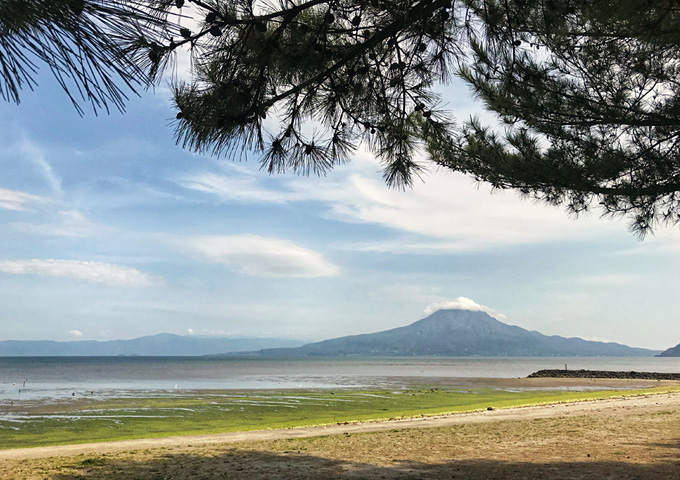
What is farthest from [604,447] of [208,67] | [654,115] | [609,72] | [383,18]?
[208,67]

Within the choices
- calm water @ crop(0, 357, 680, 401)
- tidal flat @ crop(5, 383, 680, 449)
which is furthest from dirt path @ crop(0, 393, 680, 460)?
calm water @ crop(0, 357, 680, 401)

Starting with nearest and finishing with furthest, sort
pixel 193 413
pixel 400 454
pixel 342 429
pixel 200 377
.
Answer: pixel 400 454 → pixel 342 429 → pixel 193 413 → pixel 200 377

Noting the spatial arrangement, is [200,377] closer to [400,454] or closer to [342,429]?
[342,429]

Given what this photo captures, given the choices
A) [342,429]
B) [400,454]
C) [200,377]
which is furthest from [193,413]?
[200,377]

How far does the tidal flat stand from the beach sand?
3545mm

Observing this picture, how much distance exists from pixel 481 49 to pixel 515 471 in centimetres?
478

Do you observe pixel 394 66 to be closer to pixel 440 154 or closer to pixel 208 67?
pixel 208 67

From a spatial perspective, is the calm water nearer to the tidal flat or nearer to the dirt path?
the tidal flat

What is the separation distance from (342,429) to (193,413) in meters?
9.32

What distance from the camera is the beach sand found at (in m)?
6.60

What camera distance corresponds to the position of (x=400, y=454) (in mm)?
7895

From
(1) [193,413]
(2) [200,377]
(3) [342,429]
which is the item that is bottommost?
(2) [200,377]

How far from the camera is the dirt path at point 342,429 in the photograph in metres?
9.11

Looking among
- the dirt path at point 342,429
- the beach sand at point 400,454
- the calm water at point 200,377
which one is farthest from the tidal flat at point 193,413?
the calm water at point 200,377
